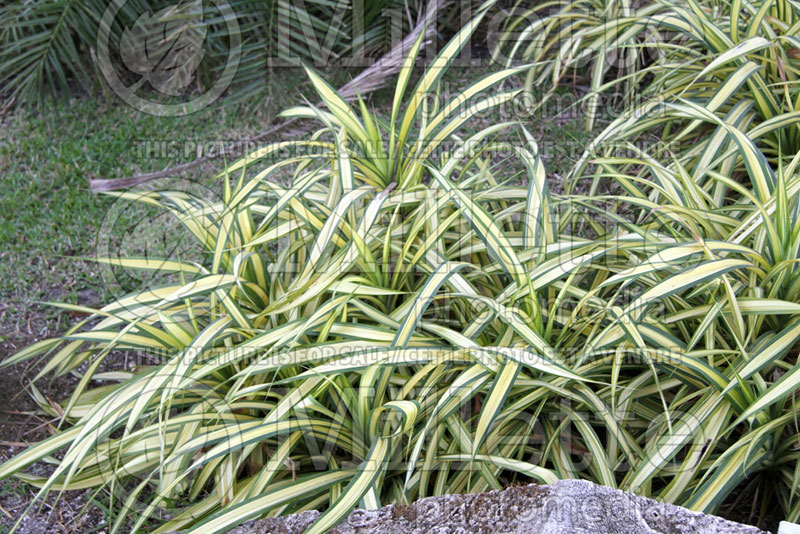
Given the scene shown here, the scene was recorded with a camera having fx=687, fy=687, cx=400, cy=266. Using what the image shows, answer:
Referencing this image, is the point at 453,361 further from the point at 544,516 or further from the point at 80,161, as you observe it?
the point at 80,161

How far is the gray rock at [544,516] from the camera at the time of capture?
2.83ft

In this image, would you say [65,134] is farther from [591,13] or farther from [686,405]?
[686,405]

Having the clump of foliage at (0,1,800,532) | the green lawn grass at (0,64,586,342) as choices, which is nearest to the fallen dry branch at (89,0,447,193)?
the green lawn grass at (0,64,586,342)

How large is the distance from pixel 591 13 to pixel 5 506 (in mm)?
2407

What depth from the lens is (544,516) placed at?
882 millimetres

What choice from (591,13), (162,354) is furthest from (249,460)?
(591,13)

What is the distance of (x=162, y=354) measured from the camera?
1.68 meters

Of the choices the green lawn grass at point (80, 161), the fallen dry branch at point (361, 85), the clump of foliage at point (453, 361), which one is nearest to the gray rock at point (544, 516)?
the clump of foliage at point (453, 361)

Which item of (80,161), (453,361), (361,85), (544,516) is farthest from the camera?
(80,161)

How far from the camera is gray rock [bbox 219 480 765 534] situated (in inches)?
33.9

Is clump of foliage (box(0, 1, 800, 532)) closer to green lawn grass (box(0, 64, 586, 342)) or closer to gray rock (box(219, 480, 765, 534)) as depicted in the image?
gray rock (box(219, 480, 765, 534))

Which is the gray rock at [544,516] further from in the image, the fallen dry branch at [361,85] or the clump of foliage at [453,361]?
the fallen dry branch at [361,85]

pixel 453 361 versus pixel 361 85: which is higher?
pixel 361 85

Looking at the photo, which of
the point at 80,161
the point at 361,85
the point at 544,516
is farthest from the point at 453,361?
the point at 80,161
